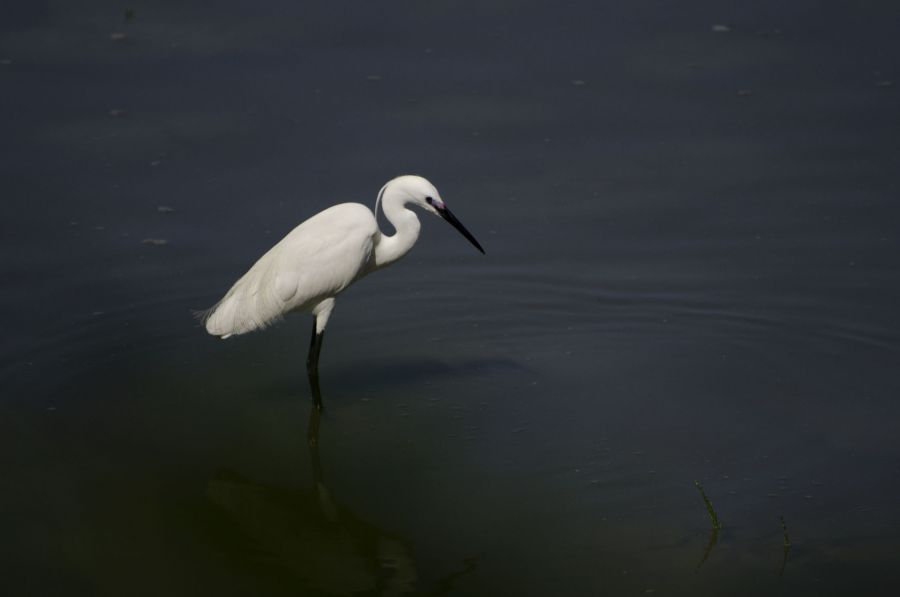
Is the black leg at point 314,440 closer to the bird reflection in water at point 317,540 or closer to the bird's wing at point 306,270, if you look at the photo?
the bird reflection in water at point 317,540

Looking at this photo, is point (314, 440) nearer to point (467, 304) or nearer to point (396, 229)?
point (396, 229)

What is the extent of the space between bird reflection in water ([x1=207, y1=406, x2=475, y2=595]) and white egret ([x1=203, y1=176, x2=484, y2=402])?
0.69 m

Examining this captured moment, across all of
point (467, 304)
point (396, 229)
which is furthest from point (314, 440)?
point (467, 304)

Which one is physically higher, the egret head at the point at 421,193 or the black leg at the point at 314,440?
the egret head at the point at 421,193

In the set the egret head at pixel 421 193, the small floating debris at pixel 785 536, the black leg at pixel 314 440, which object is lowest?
the black leg at pixel 314 440

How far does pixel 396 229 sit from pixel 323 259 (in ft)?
1.15

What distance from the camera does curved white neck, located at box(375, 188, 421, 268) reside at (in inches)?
205

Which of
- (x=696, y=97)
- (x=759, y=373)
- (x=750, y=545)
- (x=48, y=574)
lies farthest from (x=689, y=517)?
(x=696, y=97)

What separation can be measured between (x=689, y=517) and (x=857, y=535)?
1.81ft

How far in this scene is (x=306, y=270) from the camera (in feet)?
17.1

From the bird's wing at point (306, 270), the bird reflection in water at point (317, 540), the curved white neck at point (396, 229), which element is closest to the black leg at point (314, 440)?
the bird reflection in water at point (317, 540)

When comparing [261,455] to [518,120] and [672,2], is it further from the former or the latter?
[672,2]

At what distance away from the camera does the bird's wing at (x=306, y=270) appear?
5184 millimetres

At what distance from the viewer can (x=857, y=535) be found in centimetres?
422
